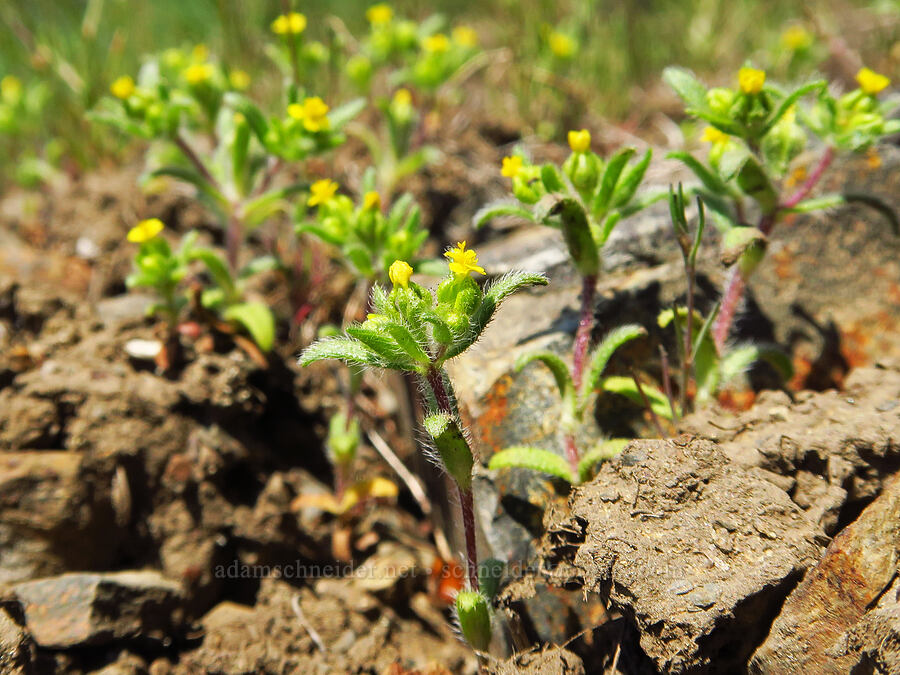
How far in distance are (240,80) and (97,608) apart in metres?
3.38

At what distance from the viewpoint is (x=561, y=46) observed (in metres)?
5.09

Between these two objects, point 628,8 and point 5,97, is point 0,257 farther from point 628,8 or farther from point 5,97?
point 628,8

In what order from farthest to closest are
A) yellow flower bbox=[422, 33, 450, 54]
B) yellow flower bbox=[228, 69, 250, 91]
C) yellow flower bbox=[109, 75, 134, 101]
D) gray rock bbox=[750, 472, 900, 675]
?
1. yellow flower bbox=[422, 33, 450, 54]
2. yellow flower bbox=[228, 69, 250, 91]
3. yellow flower bbox=[109, 75, 134, 101]
4. gray rock bbox=[750, 472, 900, 675]

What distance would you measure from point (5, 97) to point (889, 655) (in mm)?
6296

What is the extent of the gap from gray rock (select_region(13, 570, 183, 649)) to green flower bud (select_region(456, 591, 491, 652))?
51.4 inches

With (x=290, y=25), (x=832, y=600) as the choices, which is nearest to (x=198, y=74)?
(x=290, y=25)

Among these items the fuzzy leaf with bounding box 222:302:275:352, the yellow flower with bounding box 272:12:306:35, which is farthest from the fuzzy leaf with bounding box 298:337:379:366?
the yellow flower with bounding box 272:12:306:35

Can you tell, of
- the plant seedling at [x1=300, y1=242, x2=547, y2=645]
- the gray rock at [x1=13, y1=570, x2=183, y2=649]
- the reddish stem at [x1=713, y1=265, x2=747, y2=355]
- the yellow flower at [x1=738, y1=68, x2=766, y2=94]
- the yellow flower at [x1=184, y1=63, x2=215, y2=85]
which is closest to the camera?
the plant seedling at [x1=300, y1=242, x2=547, y2=645]

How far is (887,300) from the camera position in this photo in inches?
123

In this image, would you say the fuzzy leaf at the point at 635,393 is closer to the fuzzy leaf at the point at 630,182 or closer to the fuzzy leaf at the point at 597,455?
the fuzzy leaf at the point at 597,455

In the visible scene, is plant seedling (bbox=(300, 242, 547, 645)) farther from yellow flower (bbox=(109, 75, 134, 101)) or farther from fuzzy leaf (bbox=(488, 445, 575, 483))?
yellow flower (bbox=(109, 75, 134, 101))

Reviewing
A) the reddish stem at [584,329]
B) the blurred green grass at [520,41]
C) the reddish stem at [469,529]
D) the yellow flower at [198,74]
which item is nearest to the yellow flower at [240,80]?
the blurred green grass at [520,41]

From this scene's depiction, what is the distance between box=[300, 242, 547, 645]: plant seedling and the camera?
197cm

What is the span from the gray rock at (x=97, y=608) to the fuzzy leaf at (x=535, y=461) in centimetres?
150
